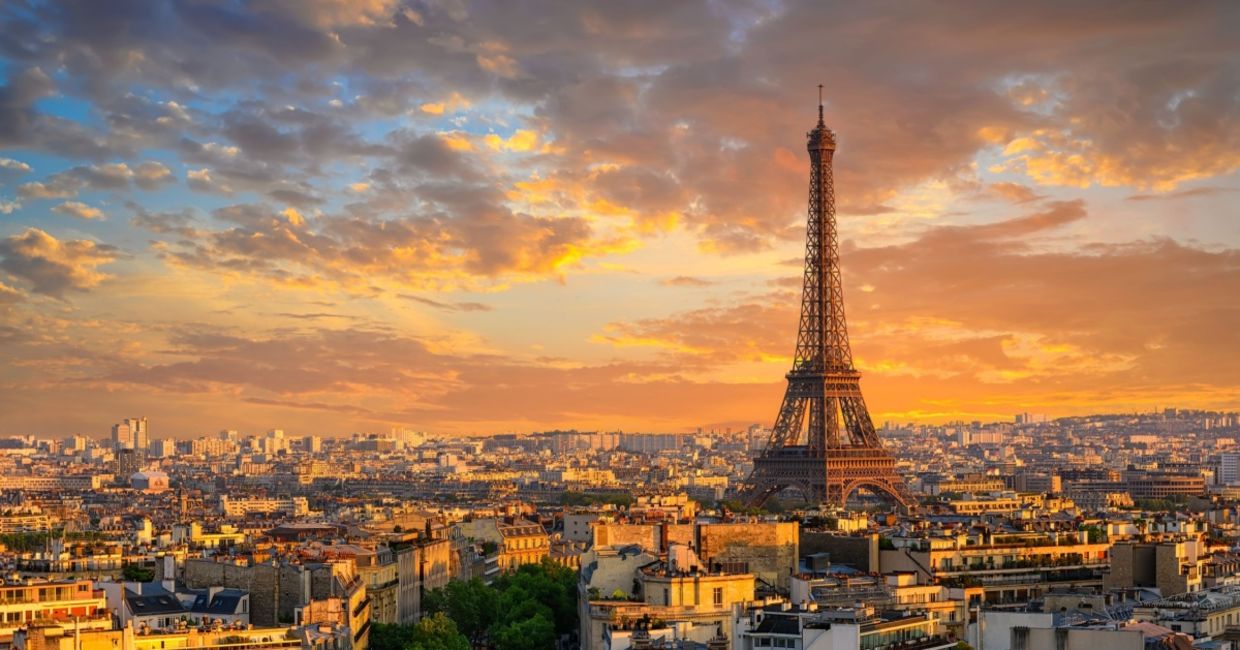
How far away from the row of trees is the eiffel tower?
58.6 m

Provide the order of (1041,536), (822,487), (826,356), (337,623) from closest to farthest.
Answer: (337,623) < (1041,536) < (822,487) < (826,356)

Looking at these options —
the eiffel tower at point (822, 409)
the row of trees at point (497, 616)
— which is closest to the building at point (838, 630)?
the row of trees at point (497, 616)

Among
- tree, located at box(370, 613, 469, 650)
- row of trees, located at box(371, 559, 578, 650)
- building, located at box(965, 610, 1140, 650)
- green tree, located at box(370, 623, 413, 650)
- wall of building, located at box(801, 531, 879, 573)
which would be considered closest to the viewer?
building, located at box(965, 610, 1140, 650)

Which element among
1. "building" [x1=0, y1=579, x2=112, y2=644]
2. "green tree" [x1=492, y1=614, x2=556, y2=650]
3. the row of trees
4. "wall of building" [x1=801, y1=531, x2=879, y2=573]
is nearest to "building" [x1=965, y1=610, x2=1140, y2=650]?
"wall of building" [x1=801, y1=531, x2=879, y2=573]

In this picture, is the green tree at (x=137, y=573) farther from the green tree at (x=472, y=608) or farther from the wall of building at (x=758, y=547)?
the wall of building at (x=758, y=547)

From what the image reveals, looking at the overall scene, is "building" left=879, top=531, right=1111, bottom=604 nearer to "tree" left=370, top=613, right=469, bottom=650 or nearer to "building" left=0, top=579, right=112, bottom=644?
"tree" left=370, top=613, right=469, bottom=650

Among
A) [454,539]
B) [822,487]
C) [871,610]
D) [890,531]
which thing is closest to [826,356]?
[822,487]

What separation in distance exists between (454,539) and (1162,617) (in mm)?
57726

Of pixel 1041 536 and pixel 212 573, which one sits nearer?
pixel 212 573

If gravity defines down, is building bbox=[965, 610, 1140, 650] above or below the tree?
above

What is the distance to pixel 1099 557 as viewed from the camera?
72500 millimetres

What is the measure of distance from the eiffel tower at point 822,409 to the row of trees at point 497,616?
58.6 meters

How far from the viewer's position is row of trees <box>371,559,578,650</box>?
61969 millimetres

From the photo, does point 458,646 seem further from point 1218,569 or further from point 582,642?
point 1218,569
